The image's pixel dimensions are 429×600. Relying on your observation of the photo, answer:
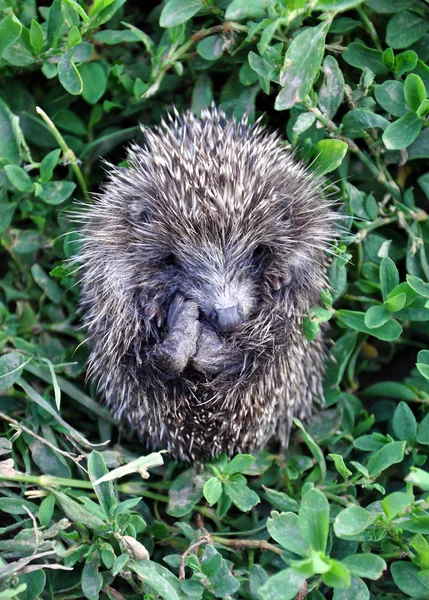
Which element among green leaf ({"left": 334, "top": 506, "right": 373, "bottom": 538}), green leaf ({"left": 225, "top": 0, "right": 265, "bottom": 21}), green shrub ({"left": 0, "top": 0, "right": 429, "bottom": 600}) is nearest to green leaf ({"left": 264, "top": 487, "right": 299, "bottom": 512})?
green shrub ({"left": 0, "top": 0, "right": 429, "bottom": 600})

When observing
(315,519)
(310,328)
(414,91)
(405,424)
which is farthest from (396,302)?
(315,519)

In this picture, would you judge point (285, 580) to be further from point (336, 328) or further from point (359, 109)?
point (359, 109)

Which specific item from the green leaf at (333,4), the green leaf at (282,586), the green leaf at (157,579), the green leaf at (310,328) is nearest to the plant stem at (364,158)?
the green leaf at (333,4)

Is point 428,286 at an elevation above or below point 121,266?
below

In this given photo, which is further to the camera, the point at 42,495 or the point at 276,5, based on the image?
the point at 42,495

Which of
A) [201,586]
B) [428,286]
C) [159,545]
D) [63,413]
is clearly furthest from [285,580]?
[63,413]

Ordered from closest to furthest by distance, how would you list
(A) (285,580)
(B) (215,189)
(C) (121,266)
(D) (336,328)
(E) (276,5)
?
(A) (285,580) → (E) (276,5) → (B) (215,189) → (C) (121,266) → (D) (336,328)

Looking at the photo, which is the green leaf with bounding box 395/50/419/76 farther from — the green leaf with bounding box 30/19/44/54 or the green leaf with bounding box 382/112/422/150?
the green leaf with bounding box 30/19/44/54
